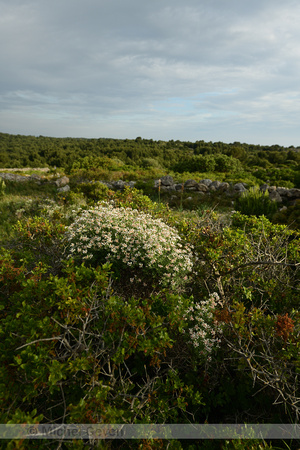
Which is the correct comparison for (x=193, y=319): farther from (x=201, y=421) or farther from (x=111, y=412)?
(x=111, y=412)

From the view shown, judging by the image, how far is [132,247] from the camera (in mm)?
3137

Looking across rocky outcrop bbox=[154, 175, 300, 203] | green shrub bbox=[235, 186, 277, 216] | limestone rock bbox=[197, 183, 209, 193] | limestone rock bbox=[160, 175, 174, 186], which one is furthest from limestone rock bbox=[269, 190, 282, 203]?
limestone rock bbox=[160, 175, 174, 186]

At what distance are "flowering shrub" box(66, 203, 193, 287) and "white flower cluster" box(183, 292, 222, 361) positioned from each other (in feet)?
1.75

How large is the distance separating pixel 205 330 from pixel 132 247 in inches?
49.1

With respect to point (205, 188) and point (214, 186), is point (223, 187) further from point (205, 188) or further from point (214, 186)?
point (205, 188)

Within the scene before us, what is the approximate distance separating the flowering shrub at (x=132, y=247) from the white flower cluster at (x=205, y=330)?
53 cm

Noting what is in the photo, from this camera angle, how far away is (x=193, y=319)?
2.48 meters

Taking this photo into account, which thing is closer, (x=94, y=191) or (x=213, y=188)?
(x=94, y=191)

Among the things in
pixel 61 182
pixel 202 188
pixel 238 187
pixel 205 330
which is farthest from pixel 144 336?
pixel 61 182

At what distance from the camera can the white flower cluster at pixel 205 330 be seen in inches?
90.7

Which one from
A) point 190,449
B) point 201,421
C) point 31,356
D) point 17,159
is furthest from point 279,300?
point 17,159

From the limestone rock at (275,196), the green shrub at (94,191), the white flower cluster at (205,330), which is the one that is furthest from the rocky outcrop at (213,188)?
the white flower cluster at (205,330)

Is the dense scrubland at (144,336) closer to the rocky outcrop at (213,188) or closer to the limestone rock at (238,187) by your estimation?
the rocky outcrop at (213,188)

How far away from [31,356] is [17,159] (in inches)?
2092
